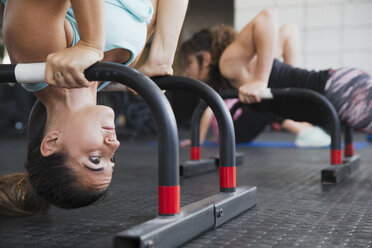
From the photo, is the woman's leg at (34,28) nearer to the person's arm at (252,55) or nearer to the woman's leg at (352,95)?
the person's arm at (252,55)

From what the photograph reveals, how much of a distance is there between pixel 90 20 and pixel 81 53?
0.19 ft

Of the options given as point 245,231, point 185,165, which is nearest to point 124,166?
point 185,165

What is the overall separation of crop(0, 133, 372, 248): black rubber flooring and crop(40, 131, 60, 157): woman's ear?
16 cm

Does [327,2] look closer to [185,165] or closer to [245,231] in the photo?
[185,165]

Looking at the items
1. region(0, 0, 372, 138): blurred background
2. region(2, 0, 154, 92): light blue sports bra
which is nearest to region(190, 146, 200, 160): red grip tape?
region(2, 0, 154, 92): light blue sports bra

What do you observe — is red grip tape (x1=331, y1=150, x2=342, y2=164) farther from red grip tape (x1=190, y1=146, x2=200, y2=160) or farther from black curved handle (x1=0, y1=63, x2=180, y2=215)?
black curved handle (x1=0, y1=63, x2=180, y2=215)

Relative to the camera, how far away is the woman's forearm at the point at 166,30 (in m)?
1.09

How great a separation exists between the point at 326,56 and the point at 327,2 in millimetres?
586

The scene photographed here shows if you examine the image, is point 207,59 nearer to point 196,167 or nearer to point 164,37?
point 196,167

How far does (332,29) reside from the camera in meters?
4.68

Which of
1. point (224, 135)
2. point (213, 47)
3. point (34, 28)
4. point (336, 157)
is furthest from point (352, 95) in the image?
point (34, 28)

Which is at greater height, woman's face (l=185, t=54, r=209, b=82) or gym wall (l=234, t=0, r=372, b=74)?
gym wall (l=234, t=0, r=372, b=74)

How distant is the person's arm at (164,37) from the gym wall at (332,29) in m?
3.97

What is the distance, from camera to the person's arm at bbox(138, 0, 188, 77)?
109cm
